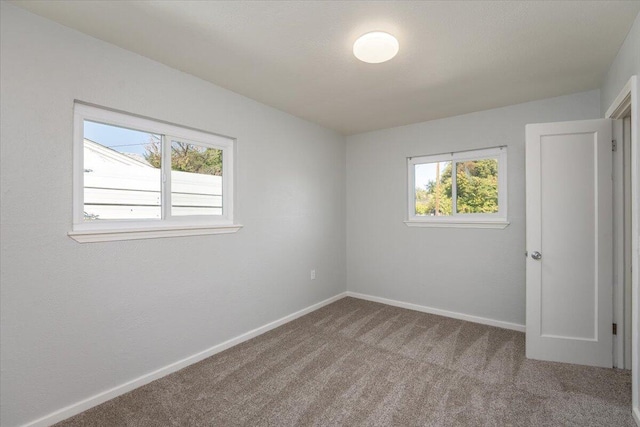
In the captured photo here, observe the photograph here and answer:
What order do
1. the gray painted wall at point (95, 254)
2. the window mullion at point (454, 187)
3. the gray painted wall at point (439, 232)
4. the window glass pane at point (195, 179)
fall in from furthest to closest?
1. the window mullion at point (454, 187)
2. the gray painted wall at point (439, 232)
3. the window glass pane at point (195, 179)
4. the gray painted wall at point (95, 254)

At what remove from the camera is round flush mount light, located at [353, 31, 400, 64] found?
1.93 meters

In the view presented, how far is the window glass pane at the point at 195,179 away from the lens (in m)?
2.56

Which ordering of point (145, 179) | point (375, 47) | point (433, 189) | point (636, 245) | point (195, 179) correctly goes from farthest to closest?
point (433, 189) → point (195, 179) → point (145, 179) → point (375, 47) → point (636, 245)

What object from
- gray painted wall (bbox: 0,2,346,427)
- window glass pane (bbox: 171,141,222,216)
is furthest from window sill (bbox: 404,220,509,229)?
window glass pane (bbox: 171,141,222,216)

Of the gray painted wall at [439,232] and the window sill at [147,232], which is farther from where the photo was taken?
the gray painted wall at [439,232]

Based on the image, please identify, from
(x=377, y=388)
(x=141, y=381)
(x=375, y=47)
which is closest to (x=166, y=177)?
(x=141, y=381)

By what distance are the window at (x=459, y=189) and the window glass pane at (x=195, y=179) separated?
2454 millimetres

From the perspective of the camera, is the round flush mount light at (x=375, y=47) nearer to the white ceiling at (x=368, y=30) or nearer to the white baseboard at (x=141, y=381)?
the white ceiling at (x=368, y=30)

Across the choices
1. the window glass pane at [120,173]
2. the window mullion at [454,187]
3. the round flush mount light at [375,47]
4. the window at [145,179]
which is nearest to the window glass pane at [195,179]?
the window at [145,179]

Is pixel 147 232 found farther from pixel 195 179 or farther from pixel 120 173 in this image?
pixel 195 179

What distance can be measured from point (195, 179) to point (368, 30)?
73.1 inches

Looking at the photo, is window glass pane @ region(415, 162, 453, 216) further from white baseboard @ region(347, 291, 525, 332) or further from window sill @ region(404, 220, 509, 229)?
white baseboard @ region(347, 291, 525, 332)

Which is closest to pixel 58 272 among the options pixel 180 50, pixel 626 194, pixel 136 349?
pixel 136 349

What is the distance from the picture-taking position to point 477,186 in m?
3.51
